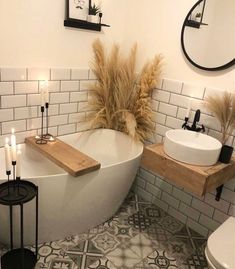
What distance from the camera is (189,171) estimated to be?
159cm

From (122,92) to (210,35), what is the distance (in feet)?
2.74

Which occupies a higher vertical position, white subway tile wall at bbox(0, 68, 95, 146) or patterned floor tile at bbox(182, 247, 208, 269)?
white subway tile wall at bbox(0, 68, 95, 146)

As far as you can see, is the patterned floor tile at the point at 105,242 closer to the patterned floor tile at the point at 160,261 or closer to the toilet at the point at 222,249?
the patterned floor tile at the point at 160,261

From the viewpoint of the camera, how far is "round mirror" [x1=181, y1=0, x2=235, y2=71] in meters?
1.79

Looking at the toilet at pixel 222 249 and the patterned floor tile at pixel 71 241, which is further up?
the toilet at pixel 222 249

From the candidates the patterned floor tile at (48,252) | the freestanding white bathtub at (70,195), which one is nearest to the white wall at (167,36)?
the freestanding white bathtub at (70,195)

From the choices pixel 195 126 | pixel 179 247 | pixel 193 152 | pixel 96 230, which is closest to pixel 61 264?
pixel 96 230

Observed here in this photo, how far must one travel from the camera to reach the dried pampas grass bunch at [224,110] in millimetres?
1753

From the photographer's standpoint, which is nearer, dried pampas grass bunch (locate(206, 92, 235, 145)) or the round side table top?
the round side table top

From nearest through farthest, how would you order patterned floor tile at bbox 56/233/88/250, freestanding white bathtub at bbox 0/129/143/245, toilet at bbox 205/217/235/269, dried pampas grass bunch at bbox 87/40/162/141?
toilet at bbox 205/217/235/269 < freestanding white bathtub at bbox 0/129/143/245 < patterned floor tile at bbox 56/233/88/250 < dried pampas grass bunch at bbox 87/40/162/141

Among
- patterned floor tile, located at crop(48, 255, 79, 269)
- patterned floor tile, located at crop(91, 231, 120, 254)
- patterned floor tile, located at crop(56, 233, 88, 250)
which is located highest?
patterned floor tile, located at crop(56, 233, 88, 250)

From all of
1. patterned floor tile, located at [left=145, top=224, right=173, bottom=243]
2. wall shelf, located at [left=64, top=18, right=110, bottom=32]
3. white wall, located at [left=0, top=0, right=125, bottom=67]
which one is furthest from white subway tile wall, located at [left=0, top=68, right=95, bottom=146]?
patterned floor tile, located at [left=145, top=224, right=173, bottom=243]

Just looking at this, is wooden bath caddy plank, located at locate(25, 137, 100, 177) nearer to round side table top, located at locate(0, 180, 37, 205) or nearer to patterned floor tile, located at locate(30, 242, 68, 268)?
round side table top, located at locate(0, 180, 37, 205)

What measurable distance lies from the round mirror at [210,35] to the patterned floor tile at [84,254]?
1.55m
